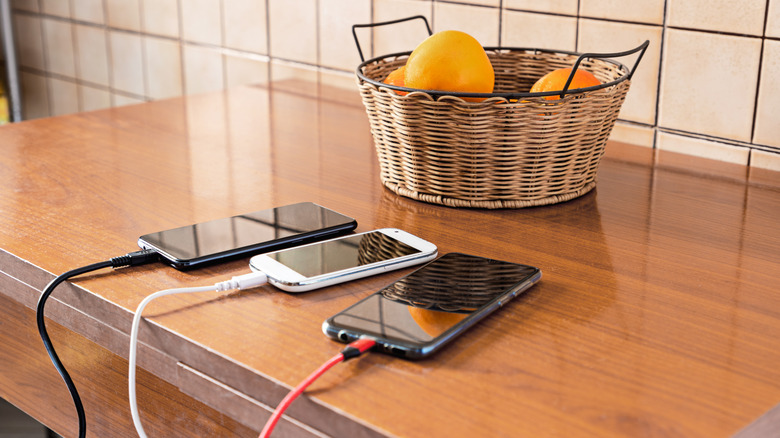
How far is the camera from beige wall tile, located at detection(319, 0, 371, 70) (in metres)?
1.32

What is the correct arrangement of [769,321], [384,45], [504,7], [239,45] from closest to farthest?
[769,321]
[504,7]
[384,45]
[239,45]

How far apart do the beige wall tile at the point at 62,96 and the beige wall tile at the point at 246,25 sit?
0.70 metres

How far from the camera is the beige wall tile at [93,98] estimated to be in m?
1.98

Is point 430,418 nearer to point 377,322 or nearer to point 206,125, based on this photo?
point 377,322

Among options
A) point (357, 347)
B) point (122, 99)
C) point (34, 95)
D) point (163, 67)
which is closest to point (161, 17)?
point (163, 67)

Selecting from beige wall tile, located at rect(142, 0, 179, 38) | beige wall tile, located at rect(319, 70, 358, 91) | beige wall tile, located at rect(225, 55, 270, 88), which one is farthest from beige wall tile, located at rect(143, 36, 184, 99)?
beige wall tile, located at rect(319, 70, 358, 91)

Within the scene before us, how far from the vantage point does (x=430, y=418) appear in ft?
1.42

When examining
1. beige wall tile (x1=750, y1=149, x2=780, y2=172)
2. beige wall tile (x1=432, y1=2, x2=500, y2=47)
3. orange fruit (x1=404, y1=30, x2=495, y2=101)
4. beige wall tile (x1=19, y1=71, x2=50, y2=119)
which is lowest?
beige wall tile (x1=19, y1=71, x2=50, y2=119)

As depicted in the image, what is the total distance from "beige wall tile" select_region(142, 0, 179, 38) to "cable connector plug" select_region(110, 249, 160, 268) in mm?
1163

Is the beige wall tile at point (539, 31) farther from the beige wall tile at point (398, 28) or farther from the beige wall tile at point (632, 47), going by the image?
the beige wall tile at point (398, 28)

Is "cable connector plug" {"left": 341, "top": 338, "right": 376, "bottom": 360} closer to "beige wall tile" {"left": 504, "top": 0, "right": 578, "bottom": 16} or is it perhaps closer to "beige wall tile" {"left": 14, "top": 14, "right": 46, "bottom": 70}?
"beige wall tile" {"left": 504, "top": 0, "right": 578, "bottom": 16}

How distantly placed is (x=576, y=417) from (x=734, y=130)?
636mm

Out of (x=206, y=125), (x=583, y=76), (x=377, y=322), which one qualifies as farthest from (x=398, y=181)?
(x=206, y=125)

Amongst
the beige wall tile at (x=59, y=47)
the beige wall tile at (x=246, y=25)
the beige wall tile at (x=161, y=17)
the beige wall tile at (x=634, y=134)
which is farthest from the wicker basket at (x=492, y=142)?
the beige wall tile at (x=59, y=47)
